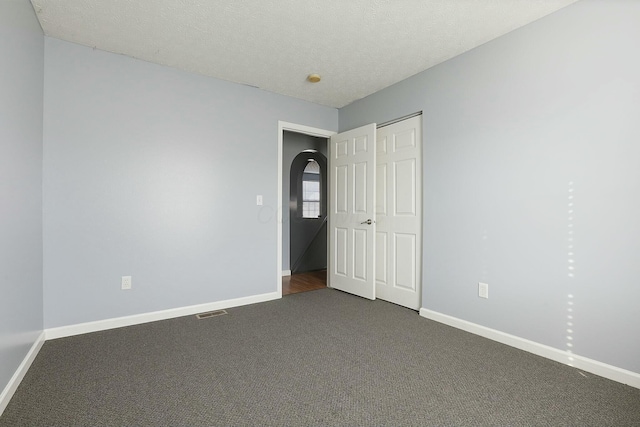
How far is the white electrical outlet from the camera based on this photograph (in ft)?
7.98

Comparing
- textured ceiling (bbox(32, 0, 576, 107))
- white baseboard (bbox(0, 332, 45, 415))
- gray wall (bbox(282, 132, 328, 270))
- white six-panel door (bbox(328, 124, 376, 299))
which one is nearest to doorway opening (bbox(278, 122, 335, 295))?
gray wall (bbox(282, 132, 328, 270))

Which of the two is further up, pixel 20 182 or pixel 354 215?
pixel 20 182

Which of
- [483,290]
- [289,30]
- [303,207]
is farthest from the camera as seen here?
[303,207]

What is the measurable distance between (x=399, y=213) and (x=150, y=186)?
2529 millimetres

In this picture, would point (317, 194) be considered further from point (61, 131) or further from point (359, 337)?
point (61, 131)

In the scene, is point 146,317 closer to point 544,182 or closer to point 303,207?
point 303,207

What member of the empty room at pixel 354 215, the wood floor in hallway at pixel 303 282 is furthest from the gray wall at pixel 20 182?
the wood floor in hallway at pixel 303 282

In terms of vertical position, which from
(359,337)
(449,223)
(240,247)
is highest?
(449,223)

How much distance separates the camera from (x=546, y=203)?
6.89 feet

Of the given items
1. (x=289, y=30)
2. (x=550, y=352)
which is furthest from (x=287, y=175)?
(x=550, y=352)

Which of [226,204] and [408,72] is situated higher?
[408,72]

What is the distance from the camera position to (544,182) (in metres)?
2.11

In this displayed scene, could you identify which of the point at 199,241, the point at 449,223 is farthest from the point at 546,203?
the point at 199,241

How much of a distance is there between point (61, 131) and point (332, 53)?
7.70 feet
